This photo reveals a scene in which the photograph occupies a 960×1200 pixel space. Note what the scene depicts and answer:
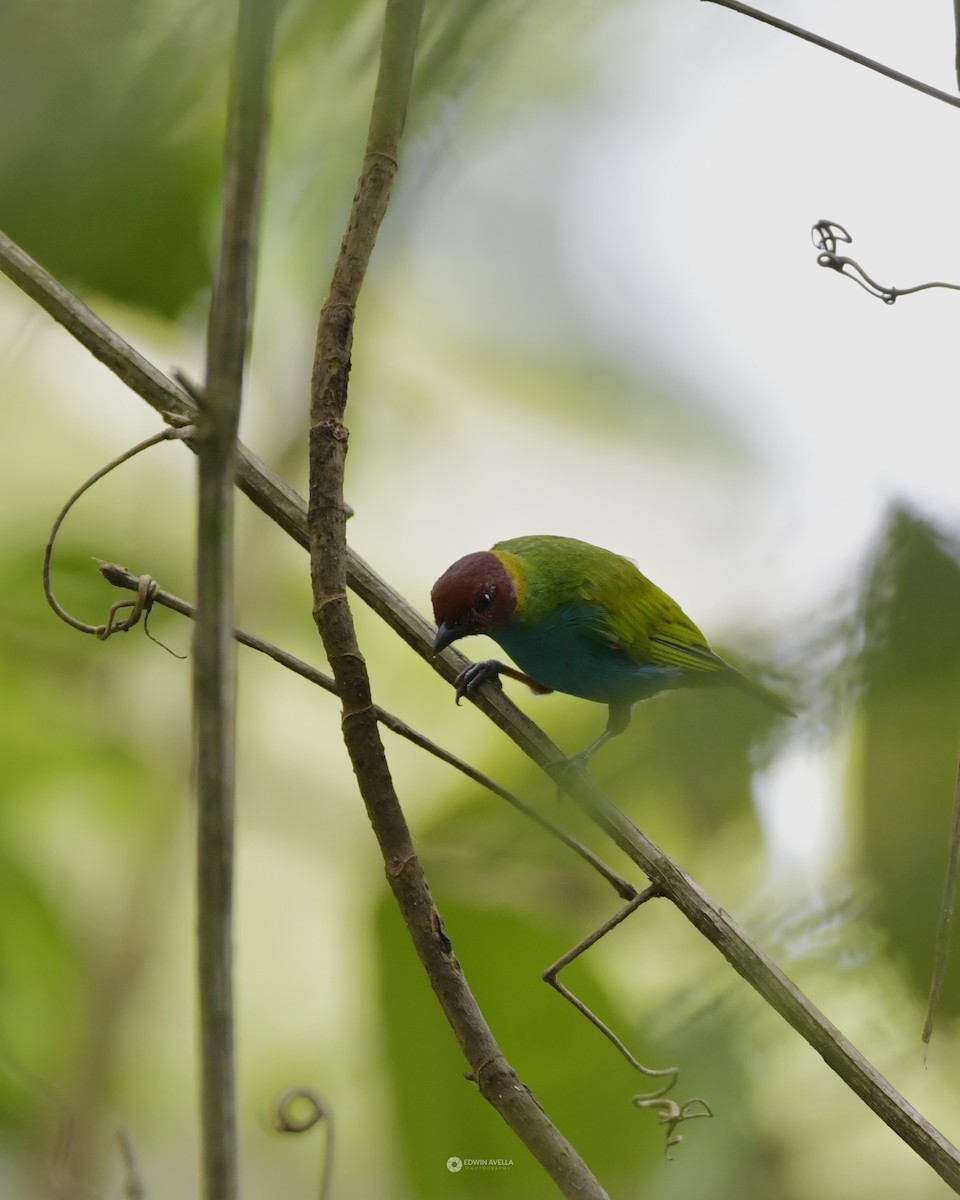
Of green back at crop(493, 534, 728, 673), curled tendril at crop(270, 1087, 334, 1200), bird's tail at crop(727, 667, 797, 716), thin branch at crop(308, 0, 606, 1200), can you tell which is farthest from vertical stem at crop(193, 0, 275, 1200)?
green back at crop(493, 534, 728, 673)

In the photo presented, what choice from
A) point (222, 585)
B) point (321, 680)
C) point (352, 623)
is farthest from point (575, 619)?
point (222, 585)

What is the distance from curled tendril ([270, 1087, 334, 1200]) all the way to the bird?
70cm

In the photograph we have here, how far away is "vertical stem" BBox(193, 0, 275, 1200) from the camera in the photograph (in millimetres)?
334

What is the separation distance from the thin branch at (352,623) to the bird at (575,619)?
2.78 ft

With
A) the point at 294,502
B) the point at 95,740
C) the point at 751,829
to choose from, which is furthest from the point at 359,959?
the point at 294,502

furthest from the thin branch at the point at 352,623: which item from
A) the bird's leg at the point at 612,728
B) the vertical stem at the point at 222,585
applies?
the bird's leg at the point at 612,728

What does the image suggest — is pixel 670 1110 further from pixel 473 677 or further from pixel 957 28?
pixel 957 28

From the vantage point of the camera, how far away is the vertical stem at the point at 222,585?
1.10 feet

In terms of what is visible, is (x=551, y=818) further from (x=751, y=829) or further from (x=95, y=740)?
(x=95, y=740)

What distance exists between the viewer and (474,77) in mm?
1230

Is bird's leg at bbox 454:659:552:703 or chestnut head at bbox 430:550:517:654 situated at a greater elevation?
chestnut head at bbox 430:550:517:654

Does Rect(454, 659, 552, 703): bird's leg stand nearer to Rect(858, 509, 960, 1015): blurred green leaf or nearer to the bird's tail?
the bird's tail

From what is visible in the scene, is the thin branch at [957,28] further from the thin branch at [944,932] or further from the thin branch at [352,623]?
the thin branch at [944,932]

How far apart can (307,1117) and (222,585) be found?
3.05ft
